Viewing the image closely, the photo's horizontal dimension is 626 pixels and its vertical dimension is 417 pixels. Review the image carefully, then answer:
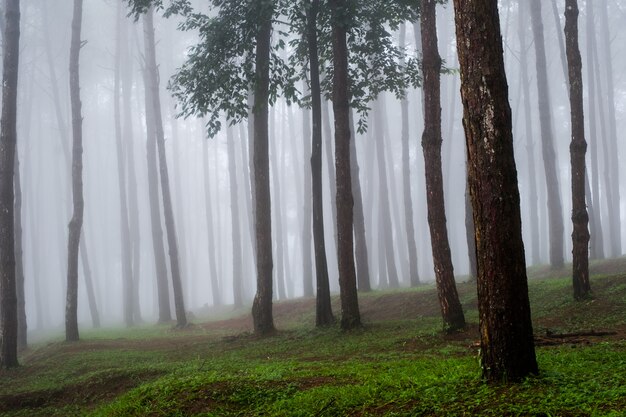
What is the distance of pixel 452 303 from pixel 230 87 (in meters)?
8.31

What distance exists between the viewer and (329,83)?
1608 centimetres

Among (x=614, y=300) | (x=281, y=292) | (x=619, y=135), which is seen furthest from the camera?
(x=619, y=135)

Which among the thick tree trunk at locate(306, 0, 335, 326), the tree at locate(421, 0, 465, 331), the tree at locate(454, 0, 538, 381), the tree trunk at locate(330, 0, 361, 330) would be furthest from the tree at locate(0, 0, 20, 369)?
the tree at locate(454, 0, 538, 381)

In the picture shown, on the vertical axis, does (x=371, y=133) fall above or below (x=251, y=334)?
above

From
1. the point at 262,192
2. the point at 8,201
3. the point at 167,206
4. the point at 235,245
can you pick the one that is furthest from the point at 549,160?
the point at 8,201

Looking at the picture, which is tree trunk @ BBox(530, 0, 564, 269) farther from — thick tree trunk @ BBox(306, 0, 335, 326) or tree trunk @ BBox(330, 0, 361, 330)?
tree trunk @ BBox(330, 0, 361, 330)

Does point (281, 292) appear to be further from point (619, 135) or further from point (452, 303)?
point (619, 135)

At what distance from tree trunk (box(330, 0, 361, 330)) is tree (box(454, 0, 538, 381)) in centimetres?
725

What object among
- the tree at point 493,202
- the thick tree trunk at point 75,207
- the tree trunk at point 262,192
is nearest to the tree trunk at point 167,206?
the thick tree trunk at point 75,207

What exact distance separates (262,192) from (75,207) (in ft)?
26.7

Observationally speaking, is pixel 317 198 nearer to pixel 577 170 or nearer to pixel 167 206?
pixel 577 170

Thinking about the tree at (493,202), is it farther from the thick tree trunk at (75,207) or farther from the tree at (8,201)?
the thick tree trunk at (75,207)

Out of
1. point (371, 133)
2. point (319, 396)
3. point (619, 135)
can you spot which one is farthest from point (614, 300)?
point (619, 135)

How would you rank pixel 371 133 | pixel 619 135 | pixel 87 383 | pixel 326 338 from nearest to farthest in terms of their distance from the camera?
pixel 87 383
pixel 326 338
pixel 371 133
pixel 619 135
